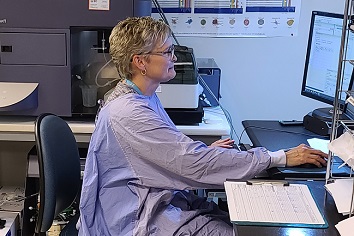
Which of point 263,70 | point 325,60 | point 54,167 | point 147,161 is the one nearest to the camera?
point 147,161

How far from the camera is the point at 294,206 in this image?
4.69ft

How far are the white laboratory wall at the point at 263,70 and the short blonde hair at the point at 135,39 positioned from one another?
1.06 m

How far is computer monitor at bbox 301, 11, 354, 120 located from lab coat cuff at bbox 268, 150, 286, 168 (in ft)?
1.44

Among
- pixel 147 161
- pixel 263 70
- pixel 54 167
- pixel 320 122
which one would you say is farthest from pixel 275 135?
pixel 54 167

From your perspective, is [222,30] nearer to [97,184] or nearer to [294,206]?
[97,184]

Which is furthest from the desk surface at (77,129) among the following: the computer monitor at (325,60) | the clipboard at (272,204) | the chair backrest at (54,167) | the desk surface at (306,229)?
the desk surface at (306,229)

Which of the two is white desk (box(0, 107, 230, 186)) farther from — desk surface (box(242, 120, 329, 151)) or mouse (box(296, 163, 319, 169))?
mouse (box(296, 163, 319, 169))

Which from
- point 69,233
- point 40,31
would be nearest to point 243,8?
point 40,31

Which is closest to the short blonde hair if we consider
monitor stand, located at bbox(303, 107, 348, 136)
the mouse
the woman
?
the woman

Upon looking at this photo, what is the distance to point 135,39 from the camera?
1.75 meters

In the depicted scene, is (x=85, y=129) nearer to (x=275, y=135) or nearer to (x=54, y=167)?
(x=54, y=167)

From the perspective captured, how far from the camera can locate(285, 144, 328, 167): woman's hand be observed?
1.74m

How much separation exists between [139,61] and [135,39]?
2.9 inches

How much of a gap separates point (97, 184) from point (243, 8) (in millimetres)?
1461
